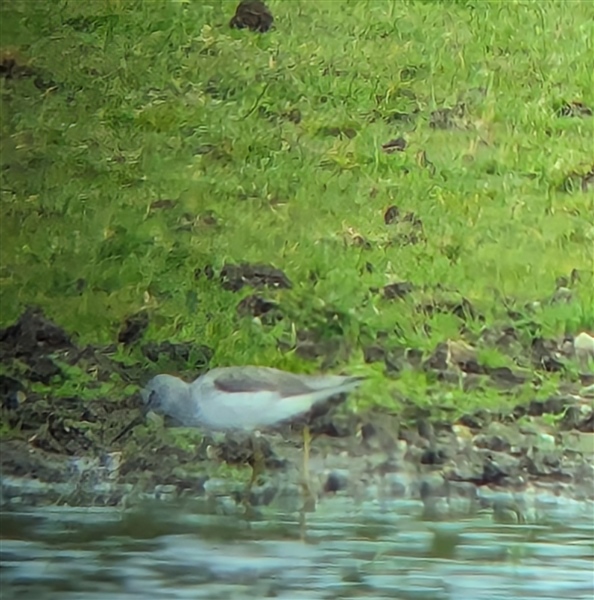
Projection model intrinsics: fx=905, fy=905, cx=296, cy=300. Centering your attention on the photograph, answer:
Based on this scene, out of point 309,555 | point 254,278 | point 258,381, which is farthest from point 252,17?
point 309,555

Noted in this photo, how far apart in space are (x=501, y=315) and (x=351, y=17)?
0.50 metres

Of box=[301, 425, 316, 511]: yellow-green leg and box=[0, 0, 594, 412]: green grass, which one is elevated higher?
box=[0, 0, 594, 412]: green grass

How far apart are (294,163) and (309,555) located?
0.57m

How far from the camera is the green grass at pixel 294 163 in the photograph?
1315 millimetres

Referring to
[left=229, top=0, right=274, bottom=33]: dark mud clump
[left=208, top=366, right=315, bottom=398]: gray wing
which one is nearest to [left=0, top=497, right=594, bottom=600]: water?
[left=208, top=366, right=315, bottom=398]: gray wing

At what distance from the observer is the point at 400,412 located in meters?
1.29

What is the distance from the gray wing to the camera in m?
1.30

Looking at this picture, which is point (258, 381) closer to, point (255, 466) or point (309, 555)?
point (255, 466)

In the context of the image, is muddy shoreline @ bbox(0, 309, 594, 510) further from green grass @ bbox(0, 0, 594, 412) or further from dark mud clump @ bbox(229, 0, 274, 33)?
dark mud clump @ bbox(229, 0, 274, 33)

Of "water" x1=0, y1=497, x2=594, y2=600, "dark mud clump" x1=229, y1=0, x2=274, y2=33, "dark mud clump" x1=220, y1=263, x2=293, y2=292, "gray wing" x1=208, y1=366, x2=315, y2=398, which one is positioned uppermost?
"dark mud clump" x1=229, y1=0, x2=274, y2=33

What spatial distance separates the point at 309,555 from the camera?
1.25 m

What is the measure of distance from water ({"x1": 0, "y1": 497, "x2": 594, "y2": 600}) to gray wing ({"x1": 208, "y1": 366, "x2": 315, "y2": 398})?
166 millimetres

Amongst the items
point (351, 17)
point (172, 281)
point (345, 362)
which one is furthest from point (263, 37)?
point (345, 362)

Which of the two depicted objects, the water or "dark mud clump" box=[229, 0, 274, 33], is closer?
the water
